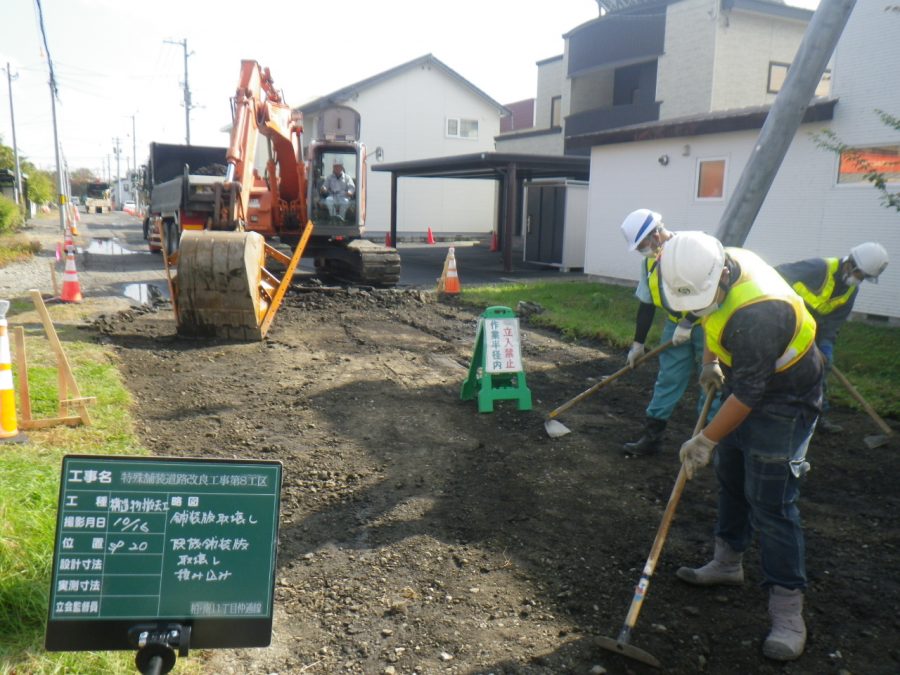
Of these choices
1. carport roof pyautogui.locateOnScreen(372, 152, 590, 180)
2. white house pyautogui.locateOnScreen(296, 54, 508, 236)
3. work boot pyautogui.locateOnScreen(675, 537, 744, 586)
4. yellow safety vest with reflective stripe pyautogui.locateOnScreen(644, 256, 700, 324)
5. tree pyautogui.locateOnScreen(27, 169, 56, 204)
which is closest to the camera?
work boot pyautogui.locateOnScreen(675, 537, 744, 586)

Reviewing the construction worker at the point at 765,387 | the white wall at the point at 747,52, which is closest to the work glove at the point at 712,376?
the construction worker at the point at 765,387

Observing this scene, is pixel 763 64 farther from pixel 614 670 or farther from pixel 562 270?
pixel 614 670

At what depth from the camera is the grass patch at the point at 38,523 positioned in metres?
2.71

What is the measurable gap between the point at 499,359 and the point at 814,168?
7804mm

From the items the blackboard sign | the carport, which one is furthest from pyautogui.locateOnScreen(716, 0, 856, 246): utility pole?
the carport

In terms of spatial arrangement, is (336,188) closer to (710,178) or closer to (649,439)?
(710,178)

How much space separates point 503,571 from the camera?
12.3 feet

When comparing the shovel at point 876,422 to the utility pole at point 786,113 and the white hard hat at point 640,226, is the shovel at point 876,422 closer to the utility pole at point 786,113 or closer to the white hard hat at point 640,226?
the utility pole at point 786,113

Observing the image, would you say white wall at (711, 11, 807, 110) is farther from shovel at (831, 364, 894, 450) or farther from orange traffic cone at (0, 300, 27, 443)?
orange traffic cone at (0, 300, 27, 443)

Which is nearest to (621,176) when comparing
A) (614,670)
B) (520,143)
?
(614,670)

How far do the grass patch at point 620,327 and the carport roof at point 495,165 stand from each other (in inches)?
161

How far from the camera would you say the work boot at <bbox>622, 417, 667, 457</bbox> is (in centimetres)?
546

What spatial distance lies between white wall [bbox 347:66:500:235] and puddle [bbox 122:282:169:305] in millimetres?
17743

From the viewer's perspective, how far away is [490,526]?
168 inches
